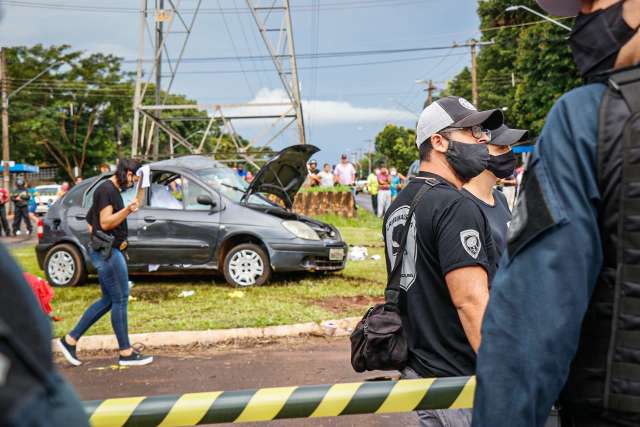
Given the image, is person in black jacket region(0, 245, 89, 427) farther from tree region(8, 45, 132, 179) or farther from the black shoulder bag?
tree region(8, 45, 132, 179)

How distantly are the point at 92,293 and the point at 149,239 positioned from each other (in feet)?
3.70

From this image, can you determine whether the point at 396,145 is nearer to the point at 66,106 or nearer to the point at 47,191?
the point at 66,106

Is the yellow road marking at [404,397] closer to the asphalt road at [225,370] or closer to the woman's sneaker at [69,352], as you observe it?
the asphalt road at [225,370]

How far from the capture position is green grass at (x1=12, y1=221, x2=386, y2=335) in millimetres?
7551

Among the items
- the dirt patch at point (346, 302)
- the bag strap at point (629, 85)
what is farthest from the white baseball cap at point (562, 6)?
the dirt patch at point (346, 302)

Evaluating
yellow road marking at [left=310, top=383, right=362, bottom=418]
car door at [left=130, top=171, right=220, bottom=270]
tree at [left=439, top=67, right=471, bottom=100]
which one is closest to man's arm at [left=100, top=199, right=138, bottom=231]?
car door at [left=130, top=171, right=220, bottom=270]

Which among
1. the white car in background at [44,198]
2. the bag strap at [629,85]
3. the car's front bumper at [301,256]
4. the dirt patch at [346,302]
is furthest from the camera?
the white car in background at [44,198]

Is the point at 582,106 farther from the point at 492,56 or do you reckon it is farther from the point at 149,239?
the point at 492,56

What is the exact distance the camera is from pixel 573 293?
1366mm

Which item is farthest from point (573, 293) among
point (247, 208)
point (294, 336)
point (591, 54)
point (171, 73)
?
point (171, 73)

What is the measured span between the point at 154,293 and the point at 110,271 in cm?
350

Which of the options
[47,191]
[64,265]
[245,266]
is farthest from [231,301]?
[47,191]

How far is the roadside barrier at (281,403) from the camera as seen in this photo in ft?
6.36

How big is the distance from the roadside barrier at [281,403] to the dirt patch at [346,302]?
6.13 metres
